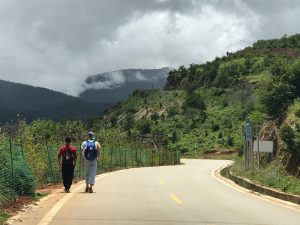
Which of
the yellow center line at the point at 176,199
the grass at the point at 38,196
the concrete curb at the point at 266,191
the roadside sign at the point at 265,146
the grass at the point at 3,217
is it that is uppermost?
the roadside sign at the point at 265,146

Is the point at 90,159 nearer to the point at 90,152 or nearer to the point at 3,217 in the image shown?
the point at 90,152

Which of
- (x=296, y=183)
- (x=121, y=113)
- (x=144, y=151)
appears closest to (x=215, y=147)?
(x=144, y=151)

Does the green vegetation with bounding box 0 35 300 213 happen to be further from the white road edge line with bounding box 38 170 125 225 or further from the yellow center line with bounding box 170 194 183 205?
the yellow center line with bounding box 170 194 183 205

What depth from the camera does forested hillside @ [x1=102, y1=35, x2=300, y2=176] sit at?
100725 mm

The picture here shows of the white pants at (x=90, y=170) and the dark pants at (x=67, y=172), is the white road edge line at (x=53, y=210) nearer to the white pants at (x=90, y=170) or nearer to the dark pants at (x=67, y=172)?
the dark pants at (x=67, y=172)

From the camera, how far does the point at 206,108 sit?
381 feet

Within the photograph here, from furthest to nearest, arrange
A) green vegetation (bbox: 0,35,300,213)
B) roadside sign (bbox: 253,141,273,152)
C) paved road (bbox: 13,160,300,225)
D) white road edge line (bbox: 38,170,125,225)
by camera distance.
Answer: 1. roadside sign (bbox: 253,141,273,152)
2. green vegetation (bbox: 0,35,300,213)
3. paved road (bbox: 13,160,300,225)
4. white road edge line (bbox: 38,170,125,225)

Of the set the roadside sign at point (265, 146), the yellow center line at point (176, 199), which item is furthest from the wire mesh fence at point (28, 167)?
the roadside sign at point (265, 146)

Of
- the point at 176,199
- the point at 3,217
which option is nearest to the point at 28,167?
the point at 176,199

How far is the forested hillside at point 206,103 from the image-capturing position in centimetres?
10072

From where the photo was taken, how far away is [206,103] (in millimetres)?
119188

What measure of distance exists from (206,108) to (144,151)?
58.5 m

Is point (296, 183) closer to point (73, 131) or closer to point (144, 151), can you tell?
point (144, 151)

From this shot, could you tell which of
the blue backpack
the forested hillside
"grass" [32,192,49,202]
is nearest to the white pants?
the blue backpack
